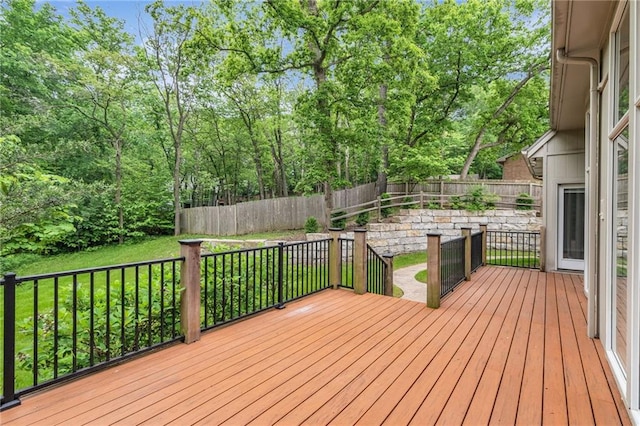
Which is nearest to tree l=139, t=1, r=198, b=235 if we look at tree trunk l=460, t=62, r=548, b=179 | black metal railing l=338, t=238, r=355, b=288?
black metal railing l=338, t=238, r=355, b=288

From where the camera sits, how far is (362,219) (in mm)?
10461

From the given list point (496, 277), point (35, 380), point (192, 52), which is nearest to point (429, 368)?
point (35, 380)

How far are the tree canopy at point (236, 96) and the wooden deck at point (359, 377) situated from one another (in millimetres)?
4906

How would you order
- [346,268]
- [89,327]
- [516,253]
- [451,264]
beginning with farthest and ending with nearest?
[516,253]
[346,268]
[451,264]
[89,327]

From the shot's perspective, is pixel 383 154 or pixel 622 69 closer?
pixel 622 69

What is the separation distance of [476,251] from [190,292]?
5.86m

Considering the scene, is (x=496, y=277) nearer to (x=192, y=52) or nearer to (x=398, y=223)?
(x=398, y=223)

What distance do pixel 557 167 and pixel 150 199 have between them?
14834 mm

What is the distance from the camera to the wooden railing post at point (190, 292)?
9.53 ft

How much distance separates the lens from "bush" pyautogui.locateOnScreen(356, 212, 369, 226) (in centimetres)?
1030

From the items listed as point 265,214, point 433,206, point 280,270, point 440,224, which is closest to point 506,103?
point 433,206

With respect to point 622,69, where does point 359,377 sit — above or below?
below

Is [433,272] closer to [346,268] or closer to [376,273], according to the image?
[376,273]

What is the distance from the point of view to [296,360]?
259 cm
